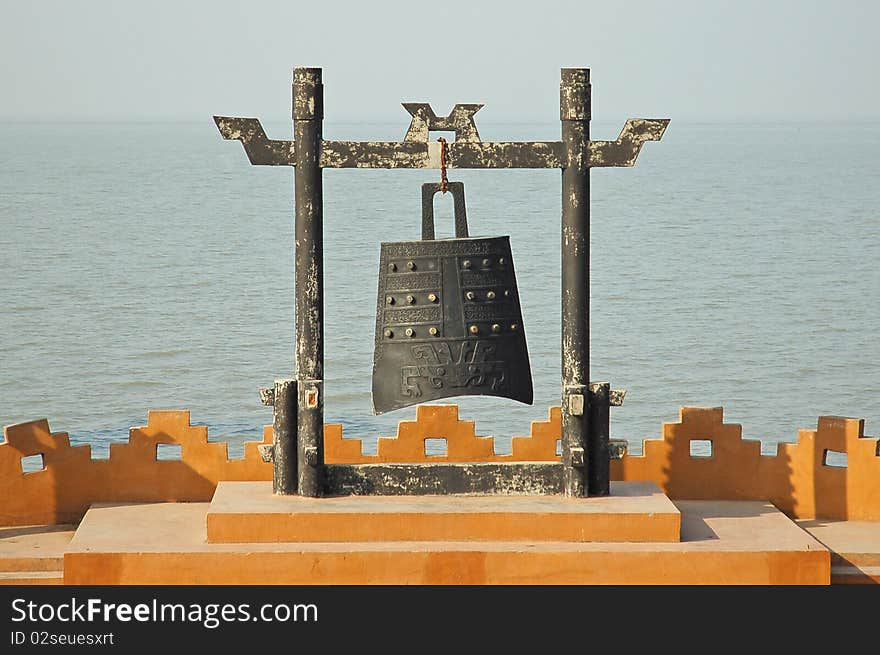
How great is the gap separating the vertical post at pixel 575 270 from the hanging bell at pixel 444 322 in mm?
350

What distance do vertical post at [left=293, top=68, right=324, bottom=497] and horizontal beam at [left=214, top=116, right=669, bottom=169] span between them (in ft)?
0.39

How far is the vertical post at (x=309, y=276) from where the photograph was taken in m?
15.4

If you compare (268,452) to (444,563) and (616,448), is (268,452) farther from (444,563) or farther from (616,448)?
(616,448)

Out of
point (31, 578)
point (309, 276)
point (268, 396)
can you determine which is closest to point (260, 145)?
point (309, 276)

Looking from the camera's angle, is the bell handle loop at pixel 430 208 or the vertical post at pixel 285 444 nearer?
the bell handle loop at pixel 430 208

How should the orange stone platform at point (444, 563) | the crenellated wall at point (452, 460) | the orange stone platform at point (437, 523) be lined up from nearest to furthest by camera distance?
the orange stone platform at point (444, 563) < the orange stone platform at point (437, 523) < the crenellated wall at point (452, 460)

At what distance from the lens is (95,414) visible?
28.7m

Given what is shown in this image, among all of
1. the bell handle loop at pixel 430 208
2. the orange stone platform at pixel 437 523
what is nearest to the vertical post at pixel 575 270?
the orange stone platform at pixel 437 523

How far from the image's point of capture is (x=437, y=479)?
15.7 metres

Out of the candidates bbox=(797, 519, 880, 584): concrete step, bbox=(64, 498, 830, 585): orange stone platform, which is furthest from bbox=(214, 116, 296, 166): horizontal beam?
bbox=(797, 519, 880, 584): concrete step

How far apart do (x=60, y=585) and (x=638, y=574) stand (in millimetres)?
3868

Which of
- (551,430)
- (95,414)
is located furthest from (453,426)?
(95,414)

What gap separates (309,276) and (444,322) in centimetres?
99

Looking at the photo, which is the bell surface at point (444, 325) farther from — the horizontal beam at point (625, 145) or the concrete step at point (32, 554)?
the concrete step at point (32, 554)
